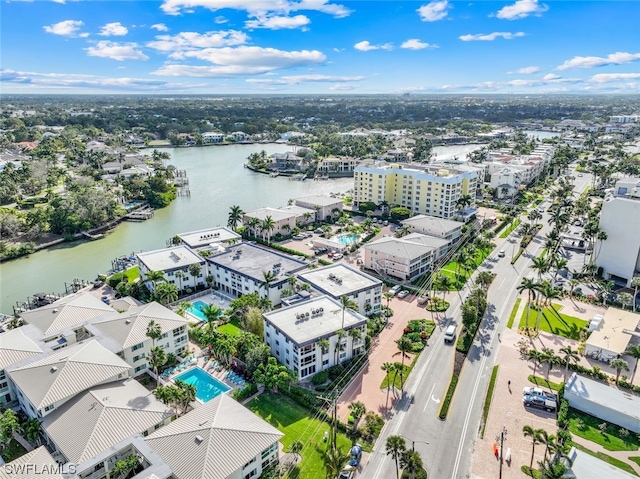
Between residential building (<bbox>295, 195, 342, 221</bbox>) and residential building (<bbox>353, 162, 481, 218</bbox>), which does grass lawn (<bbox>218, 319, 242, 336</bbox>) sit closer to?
residential building (<bbox>295, 195, 342, 221</bbox>)

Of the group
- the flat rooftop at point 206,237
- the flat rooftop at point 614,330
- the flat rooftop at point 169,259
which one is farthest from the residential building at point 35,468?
the flat rooftop at point 614,330

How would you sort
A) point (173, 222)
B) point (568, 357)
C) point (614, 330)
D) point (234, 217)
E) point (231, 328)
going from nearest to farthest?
point (568, 357) < point (614, 330) < point (231, 328) < point (234, 217) < point (173, 222)

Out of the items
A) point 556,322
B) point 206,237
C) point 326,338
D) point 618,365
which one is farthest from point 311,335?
point 206,237

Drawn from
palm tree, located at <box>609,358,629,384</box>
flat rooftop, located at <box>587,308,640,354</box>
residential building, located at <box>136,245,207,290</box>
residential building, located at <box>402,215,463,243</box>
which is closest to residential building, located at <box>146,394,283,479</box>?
residential building, located at <box>136,245,207,290</box>

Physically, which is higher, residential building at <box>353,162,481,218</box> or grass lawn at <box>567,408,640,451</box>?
residential building at <box>353,162,481,218</box>

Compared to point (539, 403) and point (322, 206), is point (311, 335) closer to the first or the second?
point (539, 403)
